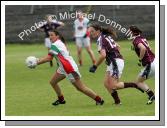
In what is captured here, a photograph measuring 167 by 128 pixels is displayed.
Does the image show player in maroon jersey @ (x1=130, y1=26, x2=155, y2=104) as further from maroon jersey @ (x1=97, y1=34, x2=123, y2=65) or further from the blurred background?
the blurred background

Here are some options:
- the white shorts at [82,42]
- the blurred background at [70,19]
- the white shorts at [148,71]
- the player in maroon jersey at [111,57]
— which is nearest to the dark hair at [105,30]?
the player in maroon jersey at [111,57]

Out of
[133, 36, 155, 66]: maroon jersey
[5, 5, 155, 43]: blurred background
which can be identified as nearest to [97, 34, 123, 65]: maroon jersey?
[133, 36, 155, 66]: maroon jersey

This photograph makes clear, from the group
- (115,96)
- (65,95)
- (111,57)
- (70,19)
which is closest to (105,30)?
(111,57)

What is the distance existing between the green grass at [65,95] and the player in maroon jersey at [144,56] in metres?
0.35

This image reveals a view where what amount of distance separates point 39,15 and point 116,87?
29.6 m

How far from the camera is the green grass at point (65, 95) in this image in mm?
16562

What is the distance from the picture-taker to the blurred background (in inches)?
1745

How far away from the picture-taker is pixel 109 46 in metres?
17.3

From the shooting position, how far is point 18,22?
4706 cm

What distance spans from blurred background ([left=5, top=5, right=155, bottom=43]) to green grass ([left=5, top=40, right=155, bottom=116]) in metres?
14.8

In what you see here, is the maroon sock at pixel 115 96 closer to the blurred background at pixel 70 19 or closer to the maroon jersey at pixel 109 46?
the maroon jersey at pixel 109 46

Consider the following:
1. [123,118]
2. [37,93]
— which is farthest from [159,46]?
[37,93]

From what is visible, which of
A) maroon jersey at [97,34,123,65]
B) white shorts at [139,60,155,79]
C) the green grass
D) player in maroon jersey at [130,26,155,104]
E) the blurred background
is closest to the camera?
the green grass

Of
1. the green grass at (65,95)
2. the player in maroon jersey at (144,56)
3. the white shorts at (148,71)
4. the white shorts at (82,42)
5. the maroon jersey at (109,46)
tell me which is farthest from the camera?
the white shorts at (82,42)
